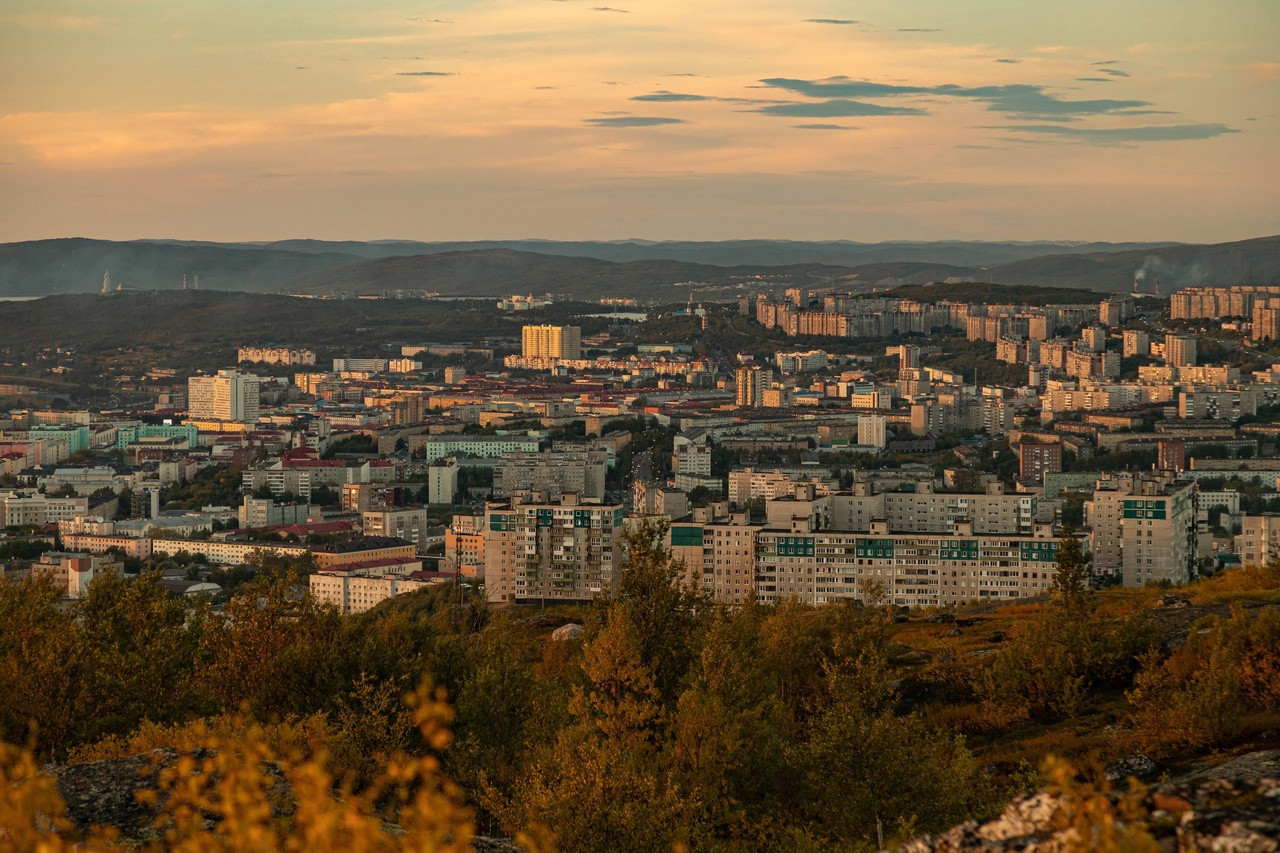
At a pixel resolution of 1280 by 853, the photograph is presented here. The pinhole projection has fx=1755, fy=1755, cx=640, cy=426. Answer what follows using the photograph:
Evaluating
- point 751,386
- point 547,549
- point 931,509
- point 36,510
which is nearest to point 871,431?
point 751,386

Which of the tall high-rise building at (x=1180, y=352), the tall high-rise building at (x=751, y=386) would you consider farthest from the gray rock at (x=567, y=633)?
the tall high-rise building at (x=1180, y=352)

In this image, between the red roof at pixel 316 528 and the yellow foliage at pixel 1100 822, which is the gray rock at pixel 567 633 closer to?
the yellow foliage at pixel 1100 822

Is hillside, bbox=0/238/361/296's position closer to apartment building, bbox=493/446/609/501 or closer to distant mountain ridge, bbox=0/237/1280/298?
distant mountain ridge, bbox=0/237/1280/298

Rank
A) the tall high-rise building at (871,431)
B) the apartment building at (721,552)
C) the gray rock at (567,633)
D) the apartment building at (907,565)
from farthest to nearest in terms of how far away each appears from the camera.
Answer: the tall high-rise building at (871,431) < the apartment building at (721,552) < the apartment building at (907,565) < the gray rock at (567,633)

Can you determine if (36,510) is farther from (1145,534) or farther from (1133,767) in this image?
(1133,767)

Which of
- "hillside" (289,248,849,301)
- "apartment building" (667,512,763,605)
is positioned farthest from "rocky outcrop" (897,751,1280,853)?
"hillside" (289,248,849,301)
